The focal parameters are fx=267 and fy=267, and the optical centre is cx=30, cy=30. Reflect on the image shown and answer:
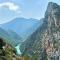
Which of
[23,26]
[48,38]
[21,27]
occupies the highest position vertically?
[23,26]

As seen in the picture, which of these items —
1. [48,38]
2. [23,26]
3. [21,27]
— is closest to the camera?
[48,38]

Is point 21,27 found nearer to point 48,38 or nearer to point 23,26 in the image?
point 23,26

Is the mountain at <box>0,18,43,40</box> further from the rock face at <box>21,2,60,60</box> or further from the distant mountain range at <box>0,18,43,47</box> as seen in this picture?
the rock face at <box>21,2,60,60</box>

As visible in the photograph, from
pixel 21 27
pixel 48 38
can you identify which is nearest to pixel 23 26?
pixel 21 27

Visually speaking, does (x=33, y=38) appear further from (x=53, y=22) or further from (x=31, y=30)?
(x=53, y=22)

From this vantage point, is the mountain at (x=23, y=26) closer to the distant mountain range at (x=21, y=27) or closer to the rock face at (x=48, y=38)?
the distant mountain range at (x=21, y=27)

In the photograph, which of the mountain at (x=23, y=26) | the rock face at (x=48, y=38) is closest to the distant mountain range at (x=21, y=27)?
the mountain at (x=23, y=26)

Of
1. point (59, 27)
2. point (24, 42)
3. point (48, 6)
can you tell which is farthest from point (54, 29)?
point (24, 42)
